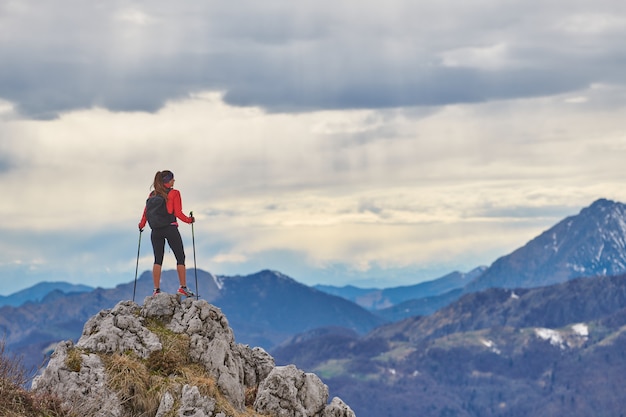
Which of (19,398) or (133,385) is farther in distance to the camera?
(133,385)

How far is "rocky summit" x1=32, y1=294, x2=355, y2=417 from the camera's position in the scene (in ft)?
135

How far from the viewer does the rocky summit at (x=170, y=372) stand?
4128 centimetres

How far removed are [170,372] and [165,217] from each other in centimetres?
905

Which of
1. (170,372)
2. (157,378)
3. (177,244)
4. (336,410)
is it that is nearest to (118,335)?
(170,372)

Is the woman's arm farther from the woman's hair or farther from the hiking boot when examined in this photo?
the hiking boot

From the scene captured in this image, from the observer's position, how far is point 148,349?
44656 mm

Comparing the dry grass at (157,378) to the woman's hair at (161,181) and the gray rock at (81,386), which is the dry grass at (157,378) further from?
the woman's hair at (161,181)

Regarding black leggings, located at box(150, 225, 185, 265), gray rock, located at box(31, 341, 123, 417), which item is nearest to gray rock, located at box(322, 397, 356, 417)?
black leggings, located at box(150, 225, 185, 265)

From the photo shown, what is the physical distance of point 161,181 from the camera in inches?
1932

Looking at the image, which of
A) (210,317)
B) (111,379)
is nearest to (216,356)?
(210,317)

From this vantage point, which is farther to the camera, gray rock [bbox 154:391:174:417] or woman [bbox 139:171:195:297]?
woman [bbox 139:171:195:297]

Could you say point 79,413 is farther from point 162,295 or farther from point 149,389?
point 162,295

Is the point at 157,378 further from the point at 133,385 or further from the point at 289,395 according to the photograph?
the point at 289,395

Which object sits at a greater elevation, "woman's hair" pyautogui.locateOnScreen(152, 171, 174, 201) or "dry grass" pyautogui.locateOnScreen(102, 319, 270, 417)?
"woman's hair" pyautogui.locateOnScreen(152, 171, 174, 201)
